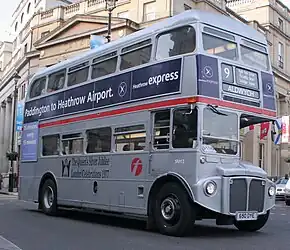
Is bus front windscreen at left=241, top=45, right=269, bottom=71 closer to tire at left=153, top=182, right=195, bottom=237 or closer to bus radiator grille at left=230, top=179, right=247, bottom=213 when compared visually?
bus radiator grille at left=230, top=179, right=247, bottom=213

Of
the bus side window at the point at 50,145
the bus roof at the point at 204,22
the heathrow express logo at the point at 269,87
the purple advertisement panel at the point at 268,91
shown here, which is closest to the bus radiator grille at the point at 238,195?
the purple advertisement panel at the point at 268,91

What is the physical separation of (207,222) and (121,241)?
530 cm

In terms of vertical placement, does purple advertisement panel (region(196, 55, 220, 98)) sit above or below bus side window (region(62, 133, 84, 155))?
above

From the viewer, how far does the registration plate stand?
11.2 m

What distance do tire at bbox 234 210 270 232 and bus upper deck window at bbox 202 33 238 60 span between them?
3.86 meters

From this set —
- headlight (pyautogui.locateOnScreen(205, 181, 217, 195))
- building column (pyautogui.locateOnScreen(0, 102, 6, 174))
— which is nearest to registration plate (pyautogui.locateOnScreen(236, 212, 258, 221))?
headlight (pyautogui.locateOnScreen(205, 181, 217, 195))

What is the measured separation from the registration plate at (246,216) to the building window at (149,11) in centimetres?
2809

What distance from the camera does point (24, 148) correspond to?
59.9 ft

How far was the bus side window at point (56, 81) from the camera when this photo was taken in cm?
1652

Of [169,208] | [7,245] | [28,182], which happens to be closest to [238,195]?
[169,208]

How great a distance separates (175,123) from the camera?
37.9 feet

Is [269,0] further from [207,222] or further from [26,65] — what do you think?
[207,222]

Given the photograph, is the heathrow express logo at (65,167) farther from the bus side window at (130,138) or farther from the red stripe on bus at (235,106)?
the red stripe on bus at (235,106)

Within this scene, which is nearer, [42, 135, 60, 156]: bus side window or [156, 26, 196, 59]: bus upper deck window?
[156, 26, 196, 59]: bus upper deck window
